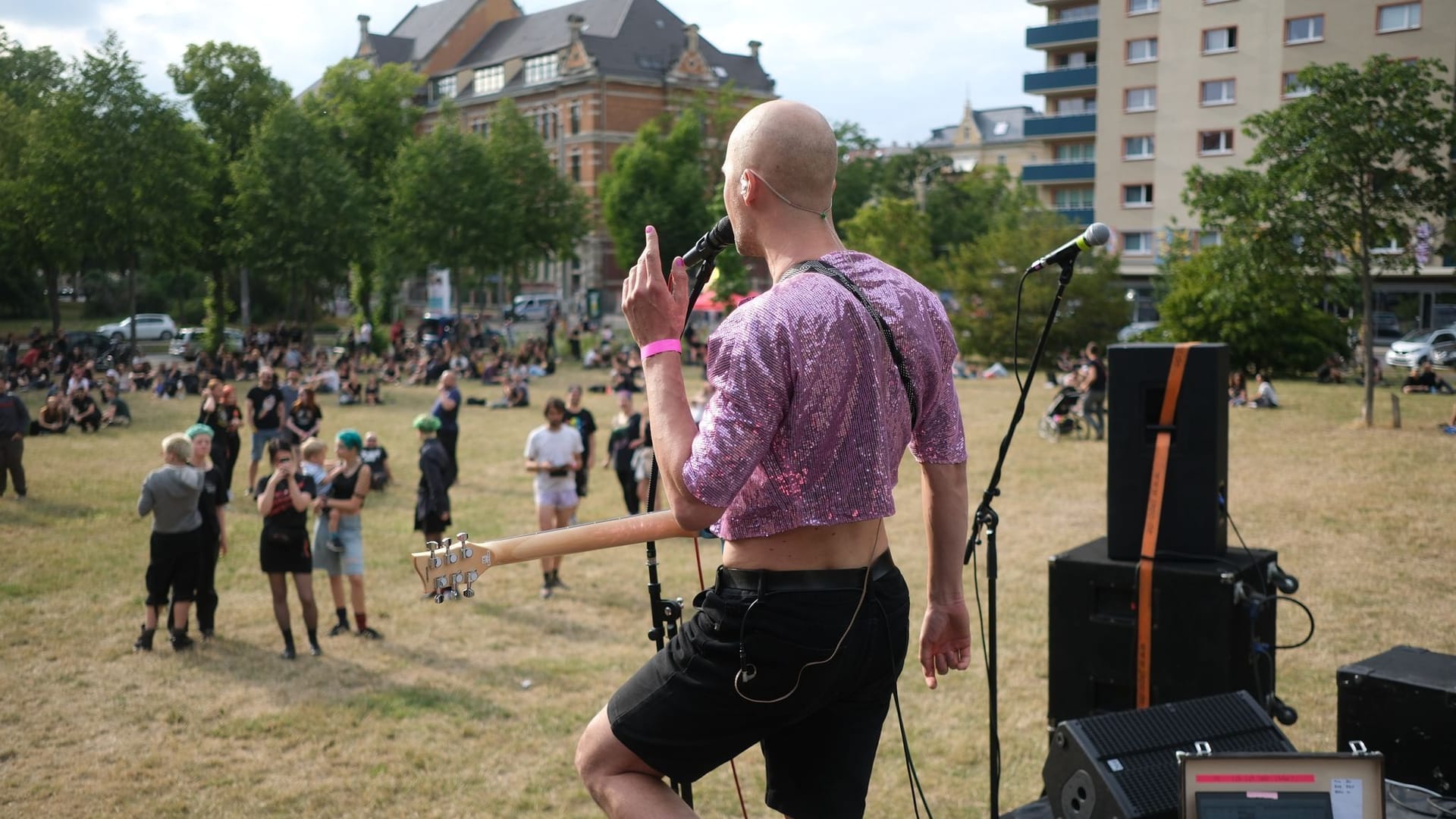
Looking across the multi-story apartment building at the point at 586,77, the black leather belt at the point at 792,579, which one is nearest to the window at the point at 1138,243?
the multi-story apartment building at the point at 586,77

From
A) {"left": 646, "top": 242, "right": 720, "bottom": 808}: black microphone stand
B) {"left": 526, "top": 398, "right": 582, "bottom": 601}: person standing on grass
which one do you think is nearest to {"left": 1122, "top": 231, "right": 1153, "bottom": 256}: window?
{"left": 526, "top": 398, "right": 582, "bottom": 601}: person standing on grass

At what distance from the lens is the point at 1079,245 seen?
345 cm

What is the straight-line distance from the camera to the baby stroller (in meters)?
21.1

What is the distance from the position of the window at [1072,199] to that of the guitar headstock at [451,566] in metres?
59.3

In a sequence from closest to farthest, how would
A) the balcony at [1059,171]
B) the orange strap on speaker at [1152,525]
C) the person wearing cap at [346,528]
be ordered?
the orange strap on speaker at [1152,525], the person wearing cap at [346,528], the balcony at [1059,171]

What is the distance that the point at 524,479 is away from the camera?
17953mm

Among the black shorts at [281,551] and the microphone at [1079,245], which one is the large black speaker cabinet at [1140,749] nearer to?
the microphone at [1079,245]

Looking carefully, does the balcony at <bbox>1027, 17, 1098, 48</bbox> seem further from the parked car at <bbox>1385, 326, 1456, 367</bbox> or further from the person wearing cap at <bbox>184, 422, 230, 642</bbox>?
the person wearing cap at <bbox>184, 422, 230, 642</bbox>

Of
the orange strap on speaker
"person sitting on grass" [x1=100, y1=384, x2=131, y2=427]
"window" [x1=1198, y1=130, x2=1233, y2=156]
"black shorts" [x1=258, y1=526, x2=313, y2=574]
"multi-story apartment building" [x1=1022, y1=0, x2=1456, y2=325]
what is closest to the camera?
the orange strap on speaker

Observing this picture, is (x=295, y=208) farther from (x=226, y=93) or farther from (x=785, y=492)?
(x=785, y=492)

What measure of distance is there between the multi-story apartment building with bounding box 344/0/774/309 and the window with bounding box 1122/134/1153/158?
66.4ft

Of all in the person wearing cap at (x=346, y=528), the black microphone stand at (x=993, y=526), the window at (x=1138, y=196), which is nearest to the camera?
the black microphone stand at (x=993, y=526)

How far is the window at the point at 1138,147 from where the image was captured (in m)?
50.6

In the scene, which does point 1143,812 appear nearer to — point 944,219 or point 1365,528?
point 1365,528
